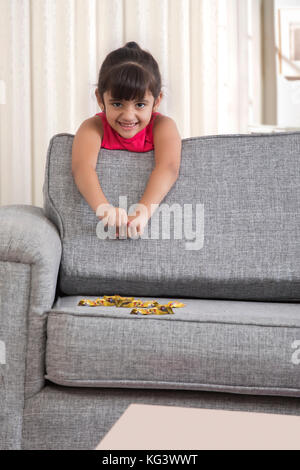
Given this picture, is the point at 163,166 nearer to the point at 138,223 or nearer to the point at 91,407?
the point at 138,223

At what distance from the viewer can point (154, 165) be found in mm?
1448

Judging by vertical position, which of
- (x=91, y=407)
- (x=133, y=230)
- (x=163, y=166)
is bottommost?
(x=91, y=407)

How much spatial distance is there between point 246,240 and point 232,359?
0.45 m

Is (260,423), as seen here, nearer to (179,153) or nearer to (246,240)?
(246,240)

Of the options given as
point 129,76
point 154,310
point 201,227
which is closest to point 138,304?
point 154,310

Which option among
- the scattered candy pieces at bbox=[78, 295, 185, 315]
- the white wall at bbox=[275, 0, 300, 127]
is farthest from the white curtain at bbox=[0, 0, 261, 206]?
the scattered candy pieces at bbox=[78, 295, 185, 315]

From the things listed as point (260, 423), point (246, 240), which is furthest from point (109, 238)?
point (260, 423)

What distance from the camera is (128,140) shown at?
1.50 metres

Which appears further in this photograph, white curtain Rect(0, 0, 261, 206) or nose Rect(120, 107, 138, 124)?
white curtain Rect(0, 0, 261, 206)

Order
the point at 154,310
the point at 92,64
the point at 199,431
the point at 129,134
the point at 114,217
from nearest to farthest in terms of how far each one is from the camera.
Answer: the point at 199,431
the point at 154,310
the point at 114,217
the point at 129,134
the point at 92,64

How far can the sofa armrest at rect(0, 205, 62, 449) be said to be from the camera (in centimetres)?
104

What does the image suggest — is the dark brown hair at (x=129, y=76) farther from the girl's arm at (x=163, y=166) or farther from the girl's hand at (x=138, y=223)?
the girl's hand at (x=138, y=223)

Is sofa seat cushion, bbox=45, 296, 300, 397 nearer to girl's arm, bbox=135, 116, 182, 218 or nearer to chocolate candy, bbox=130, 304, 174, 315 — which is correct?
chocolate candy, bbox=130, 304, 174, 315

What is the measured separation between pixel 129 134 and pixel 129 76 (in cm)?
16
